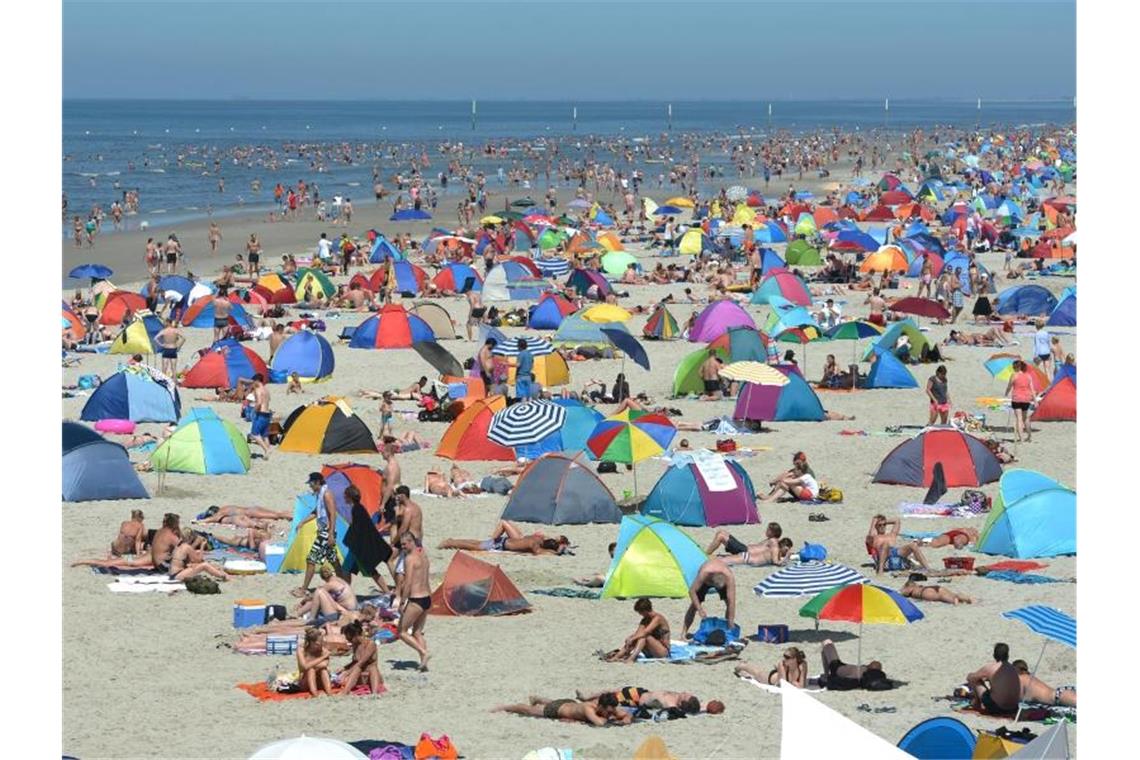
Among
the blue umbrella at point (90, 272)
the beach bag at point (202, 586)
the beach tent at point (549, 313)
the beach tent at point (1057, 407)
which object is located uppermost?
the blue umbrella at point (90, 272)

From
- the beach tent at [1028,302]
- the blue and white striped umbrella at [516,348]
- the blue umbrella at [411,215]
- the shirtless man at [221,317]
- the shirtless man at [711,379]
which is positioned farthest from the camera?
the blue umbrella at [411,215]

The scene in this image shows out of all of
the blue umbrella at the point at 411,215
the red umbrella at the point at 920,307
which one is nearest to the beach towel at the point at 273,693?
the red umbrella at the point at 920,307

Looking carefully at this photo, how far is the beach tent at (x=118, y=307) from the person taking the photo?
3222cm

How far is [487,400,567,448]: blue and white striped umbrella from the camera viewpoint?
21.1 metres

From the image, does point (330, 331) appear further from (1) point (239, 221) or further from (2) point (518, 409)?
(1) point (239, 221)

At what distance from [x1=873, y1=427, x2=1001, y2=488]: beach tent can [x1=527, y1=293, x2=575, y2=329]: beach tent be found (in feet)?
41.6

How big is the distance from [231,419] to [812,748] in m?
16.7

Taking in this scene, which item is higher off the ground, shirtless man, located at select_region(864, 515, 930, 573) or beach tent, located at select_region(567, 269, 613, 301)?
beach tent, located at select_region(567, 269, 613, 301)

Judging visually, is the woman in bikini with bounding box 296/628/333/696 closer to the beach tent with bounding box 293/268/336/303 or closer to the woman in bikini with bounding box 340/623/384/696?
the woman in bikini with bounding box 340/623/384/696

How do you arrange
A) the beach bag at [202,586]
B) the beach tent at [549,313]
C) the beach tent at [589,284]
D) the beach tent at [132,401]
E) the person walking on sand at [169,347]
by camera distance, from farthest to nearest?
the beach tent at [589,284] < the beach tent at [549,313] < the person walking on sand at [169,347] < the beach tent at [132,401] < the beach bag at [202,586]

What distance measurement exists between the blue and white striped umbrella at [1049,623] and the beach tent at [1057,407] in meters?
12.3

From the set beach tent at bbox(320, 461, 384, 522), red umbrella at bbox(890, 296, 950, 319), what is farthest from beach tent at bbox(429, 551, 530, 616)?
red umbrella at bbox(890, 296, 950, 319)

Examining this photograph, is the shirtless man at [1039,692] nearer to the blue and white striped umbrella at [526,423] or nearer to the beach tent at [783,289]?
the blue and white striped umbrella at [526,423]
